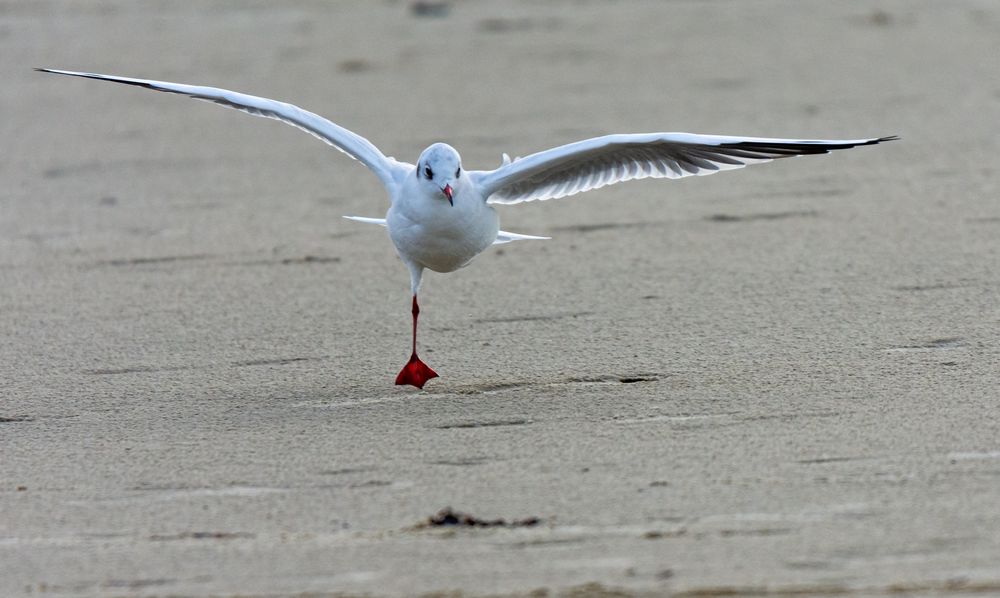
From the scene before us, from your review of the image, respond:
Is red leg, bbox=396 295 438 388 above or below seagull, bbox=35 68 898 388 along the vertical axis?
below

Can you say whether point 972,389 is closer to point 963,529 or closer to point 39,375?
point 963,529

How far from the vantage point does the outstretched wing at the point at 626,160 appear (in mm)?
5953

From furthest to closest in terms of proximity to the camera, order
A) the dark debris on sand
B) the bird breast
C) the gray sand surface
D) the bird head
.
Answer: the bird breast < the bird head < the dark debris on sand < the gray sand surface

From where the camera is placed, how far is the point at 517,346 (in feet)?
20.9

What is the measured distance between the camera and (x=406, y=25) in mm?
14367

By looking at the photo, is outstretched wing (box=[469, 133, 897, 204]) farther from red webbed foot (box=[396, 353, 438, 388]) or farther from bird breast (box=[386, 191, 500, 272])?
red webbed foot (box=[396, 353, 438, 388])

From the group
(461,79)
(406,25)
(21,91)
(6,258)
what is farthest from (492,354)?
(406,25)

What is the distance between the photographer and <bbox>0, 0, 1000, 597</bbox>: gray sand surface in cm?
425

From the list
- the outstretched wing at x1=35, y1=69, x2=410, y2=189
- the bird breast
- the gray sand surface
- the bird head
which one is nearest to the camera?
the gray sand surface

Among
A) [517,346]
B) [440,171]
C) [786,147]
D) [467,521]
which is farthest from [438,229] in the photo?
[467,521]

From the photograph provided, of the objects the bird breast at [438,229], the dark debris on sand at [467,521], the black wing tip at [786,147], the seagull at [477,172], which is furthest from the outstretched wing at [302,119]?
the dark debris on sand at [467,521]

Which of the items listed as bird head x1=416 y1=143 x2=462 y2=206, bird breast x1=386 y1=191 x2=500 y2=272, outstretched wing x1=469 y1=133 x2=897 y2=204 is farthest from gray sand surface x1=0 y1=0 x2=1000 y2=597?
bird head x1=416 y1=143 x2=462 y2=206

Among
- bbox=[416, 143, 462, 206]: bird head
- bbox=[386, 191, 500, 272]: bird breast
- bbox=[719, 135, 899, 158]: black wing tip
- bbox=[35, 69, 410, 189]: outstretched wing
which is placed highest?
bbox=[35, 69, 410, 189]: outstretched wing

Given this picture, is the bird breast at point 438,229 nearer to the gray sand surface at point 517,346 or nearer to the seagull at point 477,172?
the seagull at point 477,172
